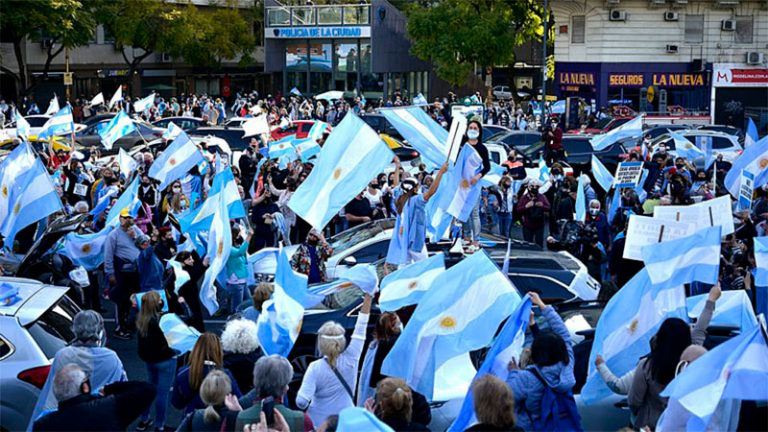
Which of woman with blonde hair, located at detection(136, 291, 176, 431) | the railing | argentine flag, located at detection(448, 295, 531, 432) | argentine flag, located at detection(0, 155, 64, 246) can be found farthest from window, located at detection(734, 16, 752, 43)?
argentine flag, located at detection(448, 295, 531, 432)

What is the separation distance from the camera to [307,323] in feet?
35.2

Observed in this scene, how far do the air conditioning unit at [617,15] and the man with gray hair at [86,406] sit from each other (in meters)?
40.5

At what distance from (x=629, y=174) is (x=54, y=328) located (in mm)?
11630

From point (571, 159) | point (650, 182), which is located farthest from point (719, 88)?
point (650, 182)

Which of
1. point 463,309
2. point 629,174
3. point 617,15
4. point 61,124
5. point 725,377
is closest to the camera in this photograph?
point 725,377

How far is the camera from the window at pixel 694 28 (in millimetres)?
45406

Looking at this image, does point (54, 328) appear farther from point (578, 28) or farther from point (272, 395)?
point (578, 28)

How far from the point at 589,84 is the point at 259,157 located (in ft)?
85.7

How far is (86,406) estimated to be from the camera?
21.8ft

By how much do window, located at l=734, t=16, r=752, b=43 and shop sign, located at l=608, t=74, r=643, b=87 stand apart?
4292 mm

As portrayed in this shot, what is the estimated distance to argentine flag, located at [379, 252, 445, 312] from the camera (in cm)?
947

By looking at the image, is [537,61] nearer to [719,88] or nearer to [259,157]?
[719,88]

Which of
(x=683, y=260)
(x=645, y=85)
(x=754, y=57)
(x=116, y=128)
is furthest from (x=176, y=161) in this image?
(x=754, y=57)

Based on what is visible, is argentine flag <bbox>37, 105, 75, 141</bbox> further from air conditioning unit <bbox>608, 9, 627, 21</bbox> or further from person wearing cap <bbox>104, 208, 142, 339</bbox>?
air conditioning unit <bbox>608, 9, 627, 21</bbox>
